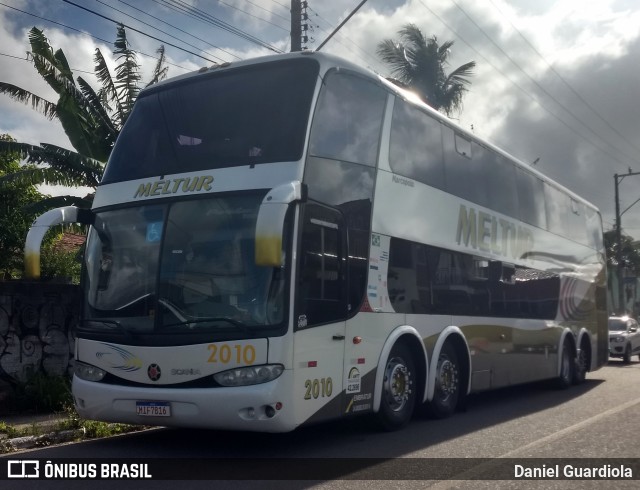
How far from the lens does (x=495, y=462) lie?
7.75 m

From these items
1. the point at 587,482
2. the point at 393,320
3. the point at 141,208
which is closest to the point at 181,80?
the point at 141,208

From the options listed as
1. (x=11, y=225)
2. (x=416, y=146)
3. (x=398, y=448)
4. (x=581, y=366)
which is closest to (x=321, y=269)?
Answer: (x=398, y=448)

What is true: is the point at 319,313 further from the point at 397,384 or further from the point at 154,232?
the point at 397,384

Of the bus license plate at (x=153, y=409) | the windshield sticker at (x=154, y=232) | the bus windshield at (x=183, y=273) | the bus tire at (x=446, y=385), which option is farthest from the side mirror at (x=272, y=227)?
the bus tire at (x=446, y=385)

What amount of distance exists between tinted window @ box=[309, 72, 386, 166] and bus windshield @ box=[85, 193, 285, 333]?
3.70 feet

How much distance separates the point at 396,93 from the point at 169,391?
4.94 metres

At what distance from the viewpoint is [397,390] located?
9750 millimetres

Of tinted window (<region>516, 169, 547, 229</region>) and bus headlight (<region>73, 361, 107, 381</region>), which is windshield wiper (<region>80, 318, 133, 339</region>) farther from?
tinted window (<region>516, 169, 547, 229</region>)

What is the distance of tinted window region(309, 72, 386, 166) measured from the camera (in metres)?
8.59

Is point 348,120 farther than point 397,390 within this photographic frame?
No

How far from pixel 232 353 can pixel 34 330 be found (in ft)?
18.4

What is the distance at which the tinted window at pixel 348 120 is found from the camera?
859 centimetres

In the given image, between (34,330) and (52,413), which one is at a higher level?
(34,330)

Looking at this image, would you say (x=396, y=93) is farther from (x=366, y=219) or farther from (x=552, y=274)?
(x=552, y=274)
